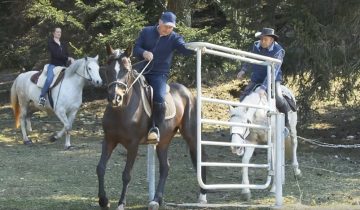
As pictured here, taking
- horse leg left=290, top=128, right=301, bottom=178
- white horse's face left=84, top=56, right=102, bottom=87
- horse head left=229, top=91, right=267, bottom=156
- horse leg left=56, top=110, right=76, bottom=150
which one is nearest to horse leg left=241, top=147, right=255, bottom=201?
horse head left=229, top=91, right=267, bottom=156

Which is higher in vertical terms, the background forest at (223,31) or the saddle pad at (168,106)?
the background forest at (223,31)

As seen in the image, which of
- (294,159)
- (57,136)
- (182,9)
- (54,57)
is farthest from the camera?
(182,9)

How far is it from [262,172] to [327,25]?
3.69 metres

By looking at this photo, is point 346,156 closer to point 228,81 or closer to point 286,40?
point 286,40

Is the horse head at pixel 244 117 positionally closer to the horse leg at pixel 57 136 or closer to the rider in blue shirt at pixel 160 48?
the rider in blue shirt at pixel 160 48

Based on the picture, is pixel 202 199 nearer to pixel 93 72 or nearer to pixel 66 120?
pixel 93 72

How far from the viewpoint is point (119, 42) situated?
1512cm

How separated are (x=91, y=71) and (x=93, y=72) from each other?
57mm

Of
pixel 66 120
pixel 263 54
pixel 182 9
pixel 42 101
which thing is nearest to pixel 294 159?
pixel 263 54

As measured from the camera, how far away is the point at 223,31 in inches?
587

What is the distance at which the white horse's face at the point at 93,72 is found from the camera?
13.6 meters

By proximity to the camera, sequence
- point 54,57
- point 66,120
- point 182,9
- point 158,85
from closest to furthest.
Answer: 1. point 158,85
2. point 66,120
3. point 54,57
4. point 182,9

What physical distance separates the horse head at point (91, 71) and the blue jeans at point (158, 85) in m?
5.89

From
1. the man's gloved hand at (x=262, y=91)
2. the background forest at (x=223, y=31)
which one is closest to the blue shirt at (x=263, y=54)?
the man's gloved hand at (x=262, y=91)
